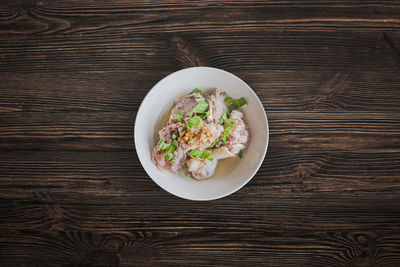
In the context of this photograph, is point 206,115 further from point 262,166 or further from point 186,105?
point 262,166

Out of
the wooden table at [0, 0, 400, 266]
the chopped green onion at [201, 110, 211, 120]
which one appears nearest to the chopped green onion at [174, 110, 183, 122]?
the chopped green onion at [201, 110, 211, 120]

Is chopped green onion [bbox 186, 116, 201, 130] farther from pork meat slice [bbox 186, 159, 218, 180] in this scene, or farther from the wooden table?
the wooden table

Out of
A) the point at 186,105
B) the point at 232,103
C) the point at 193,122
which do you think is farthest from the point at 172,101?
the point at 232,103

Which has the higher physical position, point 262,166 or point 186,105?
point 186,105

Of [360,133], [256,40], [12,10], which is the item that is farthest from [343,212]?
[12,10]

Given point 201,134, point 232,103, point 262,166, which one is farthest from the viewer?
point 262,166

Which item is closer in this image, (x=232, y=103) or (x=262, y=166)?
(x=232, y=103)

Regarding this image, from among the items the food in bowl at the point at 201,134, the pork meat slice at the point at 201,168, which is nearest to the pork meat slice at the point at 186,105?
the food in bowl at the point at 201,134
